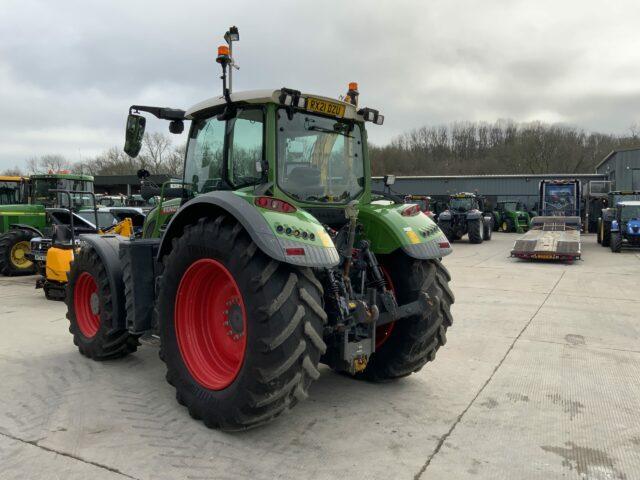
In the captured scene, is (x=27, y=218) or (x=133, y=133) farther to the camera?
(x=27, y=218)

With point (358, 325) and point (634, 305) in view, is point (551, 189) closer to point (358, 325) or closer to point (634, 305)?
point (634, 305)

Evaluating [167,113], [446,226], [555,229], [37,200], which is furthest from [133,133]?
[446,226]

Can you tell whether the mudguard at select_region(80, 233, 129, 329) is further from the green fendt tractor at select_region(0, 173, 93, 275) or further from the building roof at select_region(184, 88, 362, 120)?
the green fendt tractor at select_region(0, 173, 93, 275)

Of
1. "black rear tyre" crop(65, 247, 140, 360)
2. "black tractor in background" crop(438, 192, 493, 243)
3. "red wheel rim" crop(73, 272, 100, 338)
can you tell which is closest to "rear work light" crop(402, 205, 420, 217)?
"black rear tyre" crop(65, 247, 140, 360)

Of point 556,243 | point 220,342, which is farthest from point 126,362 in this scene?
point 556,243

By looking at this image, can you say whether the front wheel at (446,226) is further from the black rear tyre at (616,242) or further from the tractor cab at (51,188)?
the tractor cab at (51,188)

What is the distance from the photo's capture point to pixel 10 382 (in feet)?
13.8

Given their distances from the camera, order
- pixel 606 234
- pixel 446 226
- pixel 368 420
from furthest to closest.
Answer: pixel 446 226
pixel 606 234
pixel 368 420

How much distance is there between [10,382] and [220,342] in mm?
1970

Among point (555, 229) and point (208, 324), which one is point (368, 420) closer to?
point (208, 324)

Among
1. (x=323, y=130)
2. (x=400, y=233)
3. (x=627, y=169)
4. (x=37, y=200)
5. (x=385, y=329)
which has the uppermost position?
(x=627, y=169)

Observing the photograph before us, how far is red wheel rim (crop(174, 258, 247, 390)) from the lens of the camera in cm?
351

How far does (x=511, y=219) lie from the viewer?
27.2 meters

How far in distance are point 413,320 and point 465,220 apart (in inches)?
700
